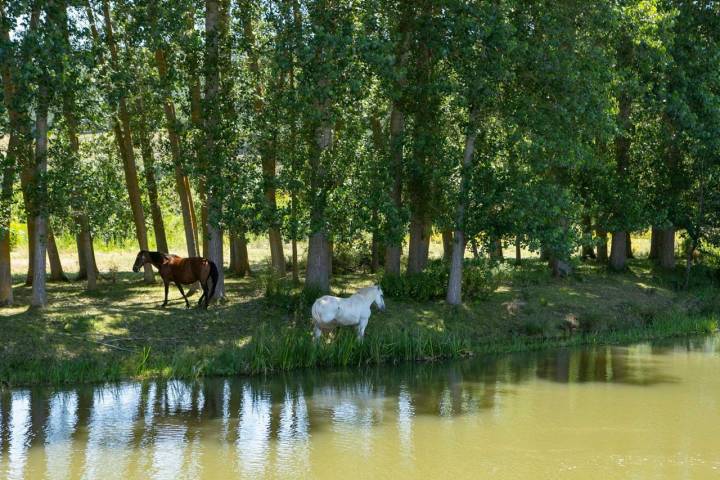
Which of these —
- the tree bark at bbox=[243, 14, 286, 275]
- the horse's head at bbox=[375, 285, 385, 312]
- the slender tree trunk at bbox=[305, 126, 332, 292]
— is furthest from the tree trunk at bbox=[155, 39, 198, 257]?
the horse's head at bbox=[375, 285, 385, 312]

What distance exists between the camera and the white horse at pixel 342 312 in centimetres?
1814

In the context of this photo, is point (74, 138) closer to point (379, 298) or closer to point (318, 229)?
point (318, 229)

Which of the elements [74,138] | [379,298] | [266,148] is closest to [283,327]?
[379,298]

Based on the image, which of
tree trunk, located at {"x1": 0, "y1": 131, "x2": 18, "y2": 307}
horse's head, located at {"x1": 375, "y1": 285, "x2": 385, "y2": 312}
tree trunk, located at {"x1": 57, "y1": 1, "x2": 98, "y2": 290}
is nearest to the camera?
tree trunk, located at {"x1": 57, "y1": 1, "x2": 98, "y2": 290}

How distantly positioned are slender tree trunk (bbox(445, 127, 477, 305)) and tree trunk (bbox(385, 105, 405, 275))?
4.78 feet

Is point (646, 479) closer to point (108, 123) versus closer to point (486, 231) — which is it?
point (486, 231)

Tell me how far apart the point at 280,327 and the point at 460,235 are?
523 centimetres

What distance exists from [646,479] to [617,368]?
24.4 ft

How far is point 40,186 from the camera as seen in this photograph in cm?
1820

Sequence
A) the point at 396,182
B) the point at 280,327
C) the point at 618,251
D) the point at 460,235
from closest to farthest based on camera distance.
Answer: the point at 280,327 → the point at 460,235 → the point at 396,182 → the point at 618,251

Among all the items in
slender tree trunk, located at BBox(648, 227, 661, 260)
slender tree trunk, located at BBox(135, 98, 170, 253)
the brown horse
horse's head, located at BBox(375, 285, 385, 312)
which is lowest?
horse's head, located at BBox(375, 285, 385, 312)

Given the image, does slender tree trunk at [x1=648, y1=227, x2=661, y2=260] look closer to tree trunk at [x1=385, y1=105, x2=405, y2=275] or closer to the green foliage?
the green foliage

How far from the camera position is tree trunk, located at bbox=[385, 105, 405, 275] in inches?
807

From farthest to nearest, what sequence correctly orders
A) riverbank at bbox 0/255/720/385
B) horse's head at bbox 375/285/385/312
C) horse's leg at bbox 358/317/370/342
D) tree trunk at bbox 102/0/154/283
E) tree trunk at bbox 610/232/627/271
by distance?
tree trunk at bbox 610/232/627/271, tree trunk at bbox 102/0/154/283, horse's head at bbox 375/285/385/312, horse's leg at bbox 358/317/370/342, riverbank at bbox 0/255/720/385
